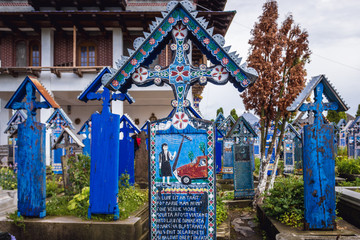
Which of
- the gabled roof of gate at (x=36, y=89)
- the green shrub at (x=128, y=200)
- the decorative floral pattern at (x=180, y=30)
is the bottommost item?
the green shrub at (x=128, y=200)

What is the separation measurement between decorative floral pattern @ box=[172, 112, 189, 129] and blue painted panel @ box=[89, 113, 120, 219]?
5.43ft

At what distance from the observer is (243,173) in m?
8.41

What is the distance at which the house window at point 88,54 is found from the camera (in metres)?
19.0

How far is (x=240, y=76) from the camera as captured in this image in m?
4.00

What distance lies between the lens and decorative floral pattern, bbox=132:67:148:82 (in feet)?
13.8

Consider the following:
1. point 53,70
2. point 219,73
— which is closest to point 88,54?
point 53,70

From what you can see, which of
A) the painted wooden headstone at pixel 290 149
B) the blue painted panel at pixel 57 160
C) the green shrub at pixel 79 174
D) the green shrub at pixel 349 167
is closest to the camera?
the green shrub at pixel 79 174

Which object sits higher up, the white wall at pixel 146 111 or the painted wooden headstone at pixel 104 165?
the white wall at pixel 146 111

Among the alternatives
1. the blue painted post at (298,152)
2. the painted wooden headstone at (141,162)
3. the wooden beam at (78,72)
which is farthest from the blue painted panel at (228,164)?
the wooden beam at (78,72)

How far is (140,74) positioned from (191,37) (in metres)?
0.85

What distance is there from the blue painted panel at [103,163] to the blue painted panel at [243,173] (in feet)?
13.4

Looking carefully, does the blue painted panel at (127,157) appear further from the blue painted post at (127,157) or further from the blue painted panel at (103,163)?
the blue painted panel at (103,163)

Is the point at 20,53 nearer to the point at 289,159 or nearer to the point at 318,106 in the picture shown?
the point at 289,159

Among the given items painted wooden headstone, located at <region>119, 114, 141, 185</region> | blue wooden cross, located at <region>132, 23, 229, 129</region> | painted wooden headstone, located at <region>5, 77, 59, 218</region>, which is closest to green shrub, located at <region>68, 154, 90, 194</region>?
painted wooden headstone, located at <region>5, 77, 59, 218</region>
